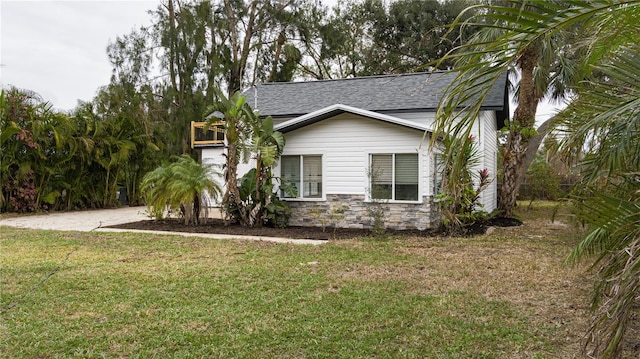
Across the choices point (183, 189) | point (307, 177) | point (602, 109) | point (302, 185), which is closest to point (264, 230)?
point (302, 185)

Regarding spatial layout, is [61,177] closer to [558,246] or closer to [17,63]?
[17,63]

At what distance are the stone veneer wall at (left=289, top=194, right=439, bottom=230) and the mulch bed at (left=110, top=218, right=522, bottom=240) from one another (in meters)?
0.30

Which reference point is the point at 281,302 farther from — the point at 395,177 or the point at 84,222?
the point at 84,222

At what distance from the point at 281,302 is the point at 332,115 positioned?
287 inches

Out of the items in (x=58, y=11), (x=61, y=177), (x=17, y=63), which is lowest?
(x=61, y=177)

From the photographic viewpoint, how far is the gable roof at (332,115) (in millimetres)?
10930

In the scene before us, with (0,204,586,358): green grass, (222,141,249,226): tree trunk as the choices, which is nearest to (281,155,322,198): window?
(222,141,249,226): tree trunk

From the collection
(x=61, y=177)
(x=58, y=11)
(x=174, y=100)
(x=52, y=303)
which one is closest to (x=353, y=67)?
(x=174, y=100)

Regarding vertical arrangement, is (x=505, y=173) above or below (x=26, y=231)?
above

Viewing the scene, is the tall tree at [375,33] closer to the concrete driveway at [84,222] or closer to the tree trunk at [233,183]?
the concrete driveway at [84,222]

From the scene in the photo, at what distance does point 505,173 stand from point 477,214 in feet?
10.4

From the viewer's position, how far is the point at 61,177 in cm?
1578

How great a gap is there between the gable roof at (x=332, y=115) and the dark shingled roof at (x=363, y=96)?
7.00 ft

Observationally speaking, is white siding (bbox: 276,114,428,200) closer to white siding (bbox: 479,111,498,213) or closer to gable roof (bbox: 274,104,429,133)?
gable roof (bbox: 274,104,429,133)
